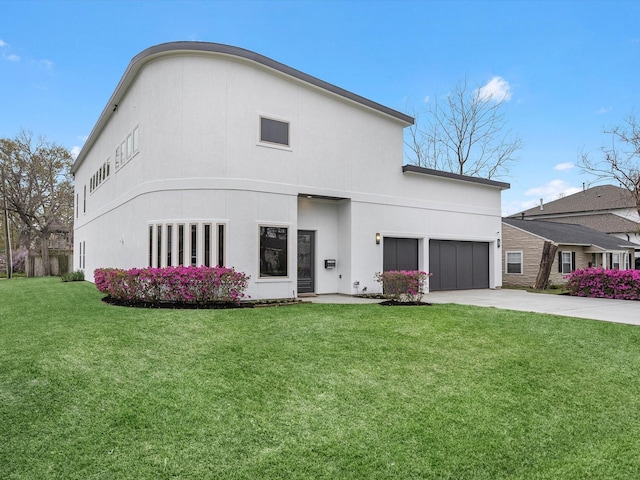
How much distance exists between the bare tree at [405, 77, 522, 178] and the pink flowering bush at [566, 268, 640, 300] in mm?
16574

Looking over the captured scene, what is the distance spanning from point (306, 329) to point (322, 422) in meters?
3.15

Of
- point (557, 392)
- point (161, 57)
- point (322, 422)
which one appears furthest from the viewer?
point (161, 57)

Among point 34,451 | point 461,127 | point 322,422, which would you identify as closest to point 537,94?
point 461,127

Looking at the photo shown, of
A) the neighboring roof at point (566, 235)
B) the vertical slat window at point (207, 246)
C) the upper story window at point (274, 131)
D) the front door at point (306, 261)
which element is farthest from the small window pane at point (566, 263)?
the vertical slat window at point (207, 246)

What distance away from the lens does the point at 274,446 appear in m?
3.55

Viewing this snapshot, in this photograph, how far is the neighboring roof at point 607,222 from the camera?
3041cm

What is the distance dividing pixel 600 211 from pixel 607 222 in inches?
64.1

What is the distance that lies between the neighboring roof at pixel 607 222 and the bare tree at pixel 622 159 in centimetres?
1343

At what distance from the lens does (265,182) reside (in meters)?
11.3

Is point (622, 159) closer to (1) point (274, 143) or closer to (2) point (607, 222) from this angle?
(2) point (607, 222)

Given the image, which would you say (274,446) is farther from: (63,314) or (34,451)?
(63,314)

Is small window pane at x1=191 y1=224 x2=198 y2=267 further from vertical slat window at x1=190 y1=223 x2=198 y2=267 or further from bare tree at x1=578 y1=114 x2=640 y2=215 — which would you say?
bare tree at x1=578 y1=114 x2=640 y2=215

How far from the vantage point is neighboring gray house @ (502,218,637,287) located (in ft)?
63.4

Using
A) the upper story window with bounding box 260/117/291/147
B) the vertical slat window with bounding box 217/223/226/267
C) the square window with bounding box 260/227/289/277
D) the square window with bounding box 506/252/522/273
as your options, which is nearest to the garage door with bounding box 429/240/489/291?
the square window with bounding box 506/252/522/273
